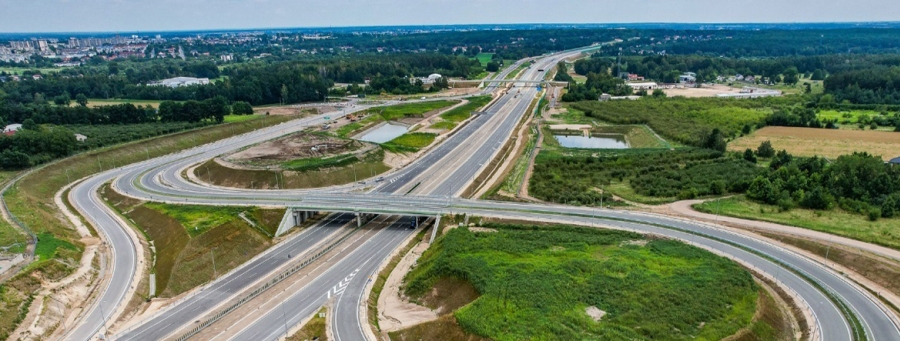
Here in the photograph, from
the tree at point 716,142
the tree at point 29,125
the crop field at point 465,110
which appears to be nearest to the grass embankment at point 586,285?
the tree at point 716,142

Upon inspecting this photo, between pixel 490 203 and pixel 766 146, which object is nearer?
pixel 490 203

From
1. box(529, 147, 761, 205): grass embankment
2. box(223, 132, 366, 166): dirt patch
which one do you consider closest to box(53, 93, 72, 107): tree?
box(223, 132, 366, 166): dirt patch

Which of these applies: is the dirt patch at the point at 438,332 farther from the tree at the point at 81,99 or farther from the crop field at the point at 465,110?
the tree at the point at 81,99

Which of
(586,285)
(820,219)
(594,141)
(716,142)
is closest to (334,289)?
(586,285)

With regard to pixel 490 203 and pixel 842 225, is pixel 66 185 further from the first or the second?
pixel 842 225

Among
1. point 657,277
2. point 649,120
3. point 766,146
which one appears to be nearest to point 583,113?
point 649,120

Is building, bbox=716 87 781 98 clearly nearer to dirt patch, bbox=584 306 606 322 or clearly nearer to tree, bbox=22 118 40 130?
dirt patch, bbox=584 306 606 322

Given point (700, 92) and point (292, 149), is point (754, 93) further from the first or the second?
point (292, 149)
